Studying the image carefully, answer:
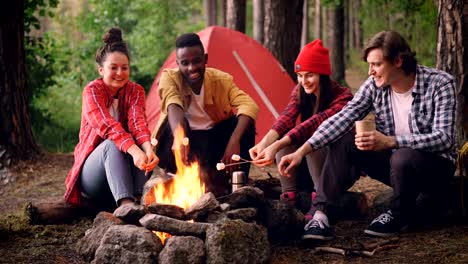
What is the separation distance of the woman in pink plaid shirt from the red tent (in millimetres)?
2761

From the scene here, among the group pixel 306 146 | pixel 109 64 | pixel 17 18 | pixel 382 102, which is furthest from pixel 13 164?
pixel 382 102

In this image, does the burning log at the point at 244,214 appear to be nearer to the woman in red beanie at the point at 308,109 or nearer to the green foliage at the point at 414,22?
the woman in red beanie at the point at 308,109

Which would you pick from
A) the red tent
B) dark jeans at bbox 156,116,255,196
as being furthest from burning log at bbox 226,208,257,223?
the red tent

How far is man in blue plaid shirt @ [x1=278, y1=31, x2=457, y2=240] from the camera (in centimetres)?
385

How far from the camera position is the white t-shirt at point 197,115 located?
4.86 meters

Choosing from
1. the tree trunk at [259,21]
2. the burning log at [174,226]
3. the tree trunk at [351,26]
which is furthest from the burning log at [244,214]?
the tree trunk at [351,26]

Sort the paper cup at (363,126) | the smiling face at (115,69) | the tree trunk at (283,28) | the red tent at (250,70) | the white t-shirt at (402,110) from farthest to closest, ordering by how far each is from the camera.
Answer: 1. the tree trunk at (283,28)
2. the red tent at (250,70)
3. the smiling face at (115,69)
4. the white t-shirt at (402,110)
5. the paper cup at (363,126)

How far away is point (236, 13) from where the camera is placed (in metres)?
10.0

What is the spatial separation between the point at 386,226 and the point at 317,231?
47 cm

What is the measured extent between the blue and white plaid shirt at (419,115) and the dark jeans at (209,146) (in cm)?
78

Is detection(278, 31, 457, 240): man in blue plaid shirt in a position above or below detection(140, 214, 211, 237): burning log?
above

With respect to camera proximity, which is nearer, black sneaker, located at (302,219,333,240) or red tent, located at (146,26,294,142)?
black sneaker, located at (302,219,333,240)

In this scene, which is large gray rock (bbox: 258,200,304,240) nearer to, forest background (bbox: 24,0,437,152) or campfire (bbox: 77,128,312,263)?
campfire (bbox: 77,128,312,263)

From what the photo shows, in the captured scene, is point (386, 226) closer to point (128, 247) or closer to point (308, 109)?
point (308, 109)
